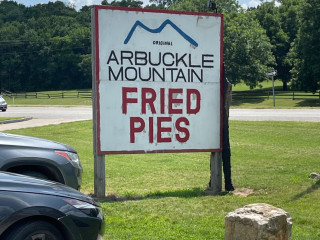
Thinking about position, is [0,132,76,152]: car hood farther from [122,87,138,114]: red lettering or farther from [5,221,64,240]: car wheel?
[5,221,64,240]: car wheel

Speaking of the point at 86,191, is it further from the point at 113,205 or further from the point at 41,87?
the point at 41,87

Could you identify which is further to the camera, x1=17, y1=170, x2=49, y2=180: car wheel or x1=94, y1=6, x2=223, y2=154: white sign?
x1=94, y1=6, x2=223, y2=154: white sign

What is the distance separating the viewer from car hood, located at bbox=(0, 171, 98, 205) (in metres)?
4.08

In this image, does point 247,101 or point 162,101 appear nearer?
point 162,101

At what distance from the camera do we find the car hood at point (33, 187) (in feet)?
13.4

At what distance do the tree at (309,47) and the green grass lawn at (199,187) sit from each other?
31815 mm

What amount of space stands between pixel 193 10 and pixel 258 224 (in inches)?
1944

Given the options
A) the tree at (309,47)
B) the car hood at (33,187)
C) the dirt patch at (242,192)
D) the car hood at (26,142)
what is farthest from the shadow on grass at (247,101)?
the car hood at (33,187)

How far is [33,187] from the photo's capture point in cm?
420

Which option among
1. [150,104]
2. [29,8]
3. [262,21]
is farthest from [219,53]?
[29,8]

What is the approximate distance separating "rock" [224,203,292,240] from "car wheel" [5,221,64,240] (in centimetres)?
163

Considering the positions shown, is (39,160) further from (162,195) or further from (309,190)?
(309,190)

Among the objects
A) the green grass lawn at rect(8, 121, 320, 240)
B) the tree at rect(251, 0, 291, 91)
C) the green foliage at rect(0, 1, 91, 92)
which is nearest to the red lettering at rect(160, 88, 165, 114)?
the green grass lawn at rect(8, 121, 320, 240)

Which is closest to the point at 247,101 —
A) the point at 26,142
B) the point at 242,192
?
the point at 242,192
